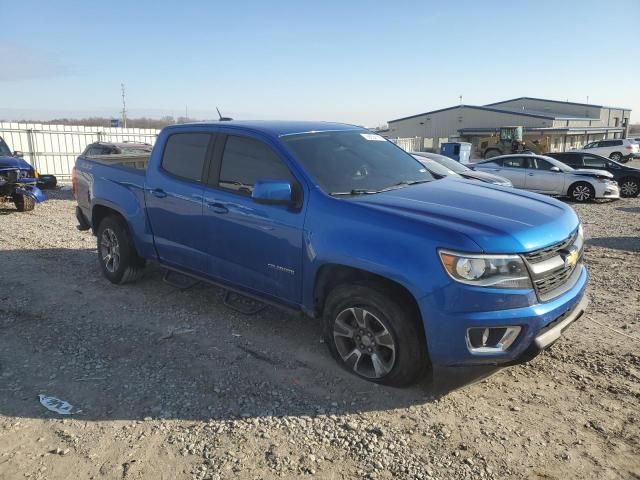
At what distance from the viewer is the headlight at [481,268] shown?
121 inches

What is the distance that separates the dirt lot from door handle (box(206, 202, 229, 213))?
3.82 ft

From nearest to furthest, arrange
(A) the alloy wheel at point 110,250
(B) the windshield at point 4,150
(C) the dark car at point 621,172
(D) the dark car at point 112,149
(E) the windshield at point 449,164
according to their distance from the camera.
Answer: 1. (A) the alloy wheel at point 110,250
2. (E) the windshield at point 449,164
3. (B) the windshield at point 4,150
4. (D) the dark car at point 112,149
5. (C) the dark car at point 621,172

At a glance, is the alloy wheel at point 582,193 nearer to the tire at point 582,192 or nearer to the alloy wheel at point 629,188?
the tire at point 582,192

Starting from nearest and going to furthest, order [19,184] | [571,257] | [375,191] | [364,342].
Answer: [571,257] → [364,342] → [375,191] → [19,184]

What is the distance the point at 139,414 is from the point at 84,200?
13.0ft

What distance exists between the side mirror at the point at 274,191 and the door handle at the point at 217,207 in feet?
2.23

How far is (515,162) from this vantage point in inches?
616

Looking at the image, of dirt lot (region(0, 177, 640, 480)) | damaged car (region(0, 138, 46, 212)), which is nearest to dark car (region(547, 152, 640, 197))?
dirt lot (region(0, 177, 640, 480))

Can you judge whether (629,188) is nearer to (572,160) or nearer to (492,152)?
(572,160)

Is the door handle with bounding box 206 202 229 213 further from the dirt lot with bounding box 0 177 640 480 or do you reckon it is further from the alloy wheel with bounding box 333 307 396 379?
the alloy wheel with bounding box 333 307 396 379

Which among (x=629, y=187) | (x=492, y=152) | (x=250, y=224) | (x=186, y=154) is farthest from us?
(x=492, y=152)

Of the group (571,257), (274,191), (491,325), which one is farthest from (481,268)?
(274,191)

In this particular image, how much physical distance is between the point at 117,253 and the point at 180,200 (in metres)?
1.57

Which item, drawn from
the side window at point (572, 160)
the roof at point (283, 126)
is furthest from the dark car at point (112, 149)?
the side window at point (572, 160)
